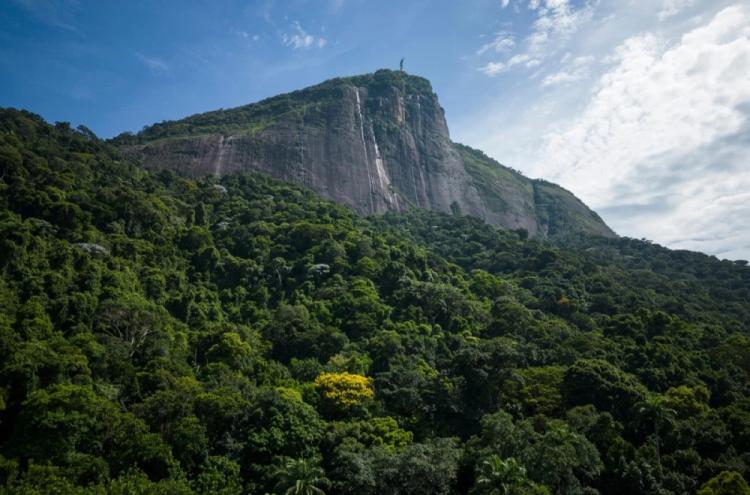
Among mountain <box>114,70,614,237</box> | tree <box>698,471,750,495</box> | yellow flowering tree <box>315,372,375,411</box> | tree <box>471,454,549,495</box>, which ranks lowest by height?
tree <box>698,471,750,495</box>

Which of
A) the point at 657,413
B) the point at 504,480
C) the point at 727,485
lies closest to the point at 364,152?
the point at 657,413

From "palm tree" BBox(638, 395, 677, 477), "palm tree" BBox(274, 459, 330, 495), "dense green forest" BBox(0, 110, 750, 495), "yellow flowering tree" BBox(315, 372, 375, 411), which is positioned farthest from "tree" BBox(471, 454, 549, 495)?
"yellow flowering tree" BBox(315, 372, 375, 411)

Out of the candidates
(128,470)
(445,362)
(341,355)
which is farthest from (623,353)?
(128,470)

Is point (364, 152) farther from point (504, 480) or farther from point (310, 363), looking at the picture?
point (504, 480)

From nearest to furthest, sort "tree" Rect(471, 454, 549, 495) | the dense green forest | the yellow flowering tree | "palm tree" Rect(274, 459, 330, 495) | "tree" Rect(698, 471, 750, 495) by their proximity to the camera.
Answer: "tree" Rect(471, 454, 549, 495) → "tree" Rect(698, 471, 750, 495) → "palm tree" Rect(274, 459, 330, 495) → the dense green forest → the yellow flowering tree

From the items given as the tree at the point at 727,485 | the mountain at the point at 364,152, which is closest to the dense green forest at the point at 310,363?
the tree at the point at 727,485

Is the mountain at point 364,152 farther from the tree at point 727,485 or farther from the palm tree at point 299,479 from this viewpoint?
the tree at point 727,485

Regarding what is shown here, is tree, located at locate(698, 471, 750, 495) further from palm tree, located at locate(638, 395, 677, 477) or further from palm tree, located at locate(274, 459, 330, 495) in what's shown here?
palm tree, located at locate(274, 459, 330, 495)
